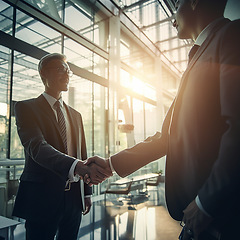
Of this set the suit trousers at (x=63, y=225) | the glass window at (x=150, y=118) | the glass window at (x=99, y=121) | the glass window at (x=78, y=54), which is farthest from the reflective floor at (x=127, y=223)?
the glass window at (x=150, y=118)

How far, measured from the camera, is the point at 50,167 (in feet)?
4.44

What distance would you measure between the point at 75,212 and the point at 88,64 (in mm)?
6011

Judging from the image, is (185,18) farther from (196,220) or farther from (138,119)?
(138,119)

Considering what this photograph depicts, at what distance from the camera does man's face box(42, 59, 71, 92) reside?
1.60m

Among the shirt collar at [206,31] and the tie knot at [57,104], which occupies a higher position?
the shirt collar at [206,31]

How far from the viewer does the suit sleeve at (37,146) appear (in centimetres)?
135

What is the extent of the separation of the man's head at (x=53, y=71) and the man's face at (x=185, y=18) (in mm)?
888

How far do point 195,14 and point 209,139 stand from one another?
620 millimetres

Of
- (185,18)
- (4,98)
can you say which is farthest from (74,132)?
(4,98)

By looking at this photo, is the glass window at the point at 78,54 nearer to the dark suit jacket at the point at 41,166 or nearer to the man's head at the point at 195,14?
the dark suit jacket at the point at 41,166

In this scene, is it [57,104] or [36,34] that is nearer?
[57,104]

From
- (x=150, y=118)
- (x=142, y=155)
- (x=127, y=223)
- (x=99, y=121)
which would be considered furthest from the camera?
(x=150, y=118)

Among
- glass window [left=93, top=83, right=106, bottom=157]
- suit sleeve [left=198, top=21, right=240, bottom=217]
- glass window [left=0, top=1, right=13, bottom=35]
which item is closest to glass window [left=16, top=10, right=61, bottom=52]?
glass window [left=0, top=1, right=13, bottom=35]

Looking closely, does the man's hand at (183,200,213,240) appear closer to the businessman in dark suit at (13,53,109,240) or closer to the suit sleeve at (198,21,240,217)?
the suit sleeve at (198,21,240,217)
